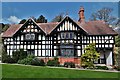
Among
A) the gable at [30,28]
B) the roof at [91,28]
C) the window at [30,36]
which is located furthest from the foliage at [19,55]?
the roof at [91,28]

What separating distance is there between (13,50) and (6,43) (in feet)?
5.88

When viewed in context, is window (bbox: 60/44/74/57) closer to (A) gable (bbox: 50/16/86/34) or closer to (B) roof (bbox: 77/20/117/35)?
(A) gable (bbox: 50/16/86/34)

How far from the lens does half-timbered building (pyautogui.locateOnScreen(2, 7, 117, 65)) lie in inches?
1340

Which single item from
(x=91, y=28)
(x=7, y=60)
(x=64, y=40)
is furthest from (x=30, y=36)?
(x=91, y=28)

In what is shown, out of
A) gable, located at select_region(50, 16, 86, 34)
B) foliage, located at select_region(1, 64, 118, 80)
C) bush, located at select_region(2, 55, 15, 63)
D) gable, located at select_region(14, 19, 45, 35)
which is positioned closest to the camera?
foliage, located at select_region(1, 64, 118, 80)

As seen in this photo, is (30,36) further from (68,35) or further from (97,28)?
(97,28)

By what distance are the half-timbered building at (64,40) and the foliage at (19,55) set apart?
157 centimetres

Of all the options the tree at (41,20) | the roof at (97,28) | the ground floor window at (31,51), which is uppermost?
the tree at (41,20)

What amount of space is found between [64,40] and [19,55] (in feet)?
22.2

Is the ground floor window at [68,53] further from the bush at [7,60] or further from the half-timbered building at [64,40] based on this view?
the bush at [7,60]

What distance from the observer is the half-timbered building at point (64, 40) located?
112 feet

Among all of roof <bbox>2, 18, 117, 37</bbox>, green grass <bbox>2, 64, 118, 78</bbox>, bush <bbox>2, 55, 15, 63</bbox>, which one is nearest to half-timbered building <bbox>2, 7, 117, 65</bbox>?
roof <bbox>2, 18, 117, 37</bbox>

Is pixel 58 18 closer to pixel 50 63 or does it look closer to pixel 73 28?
pixel 73 28

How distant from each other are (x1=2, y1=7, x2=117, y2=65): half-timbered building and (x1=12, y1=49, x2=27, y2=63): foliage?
157cm
